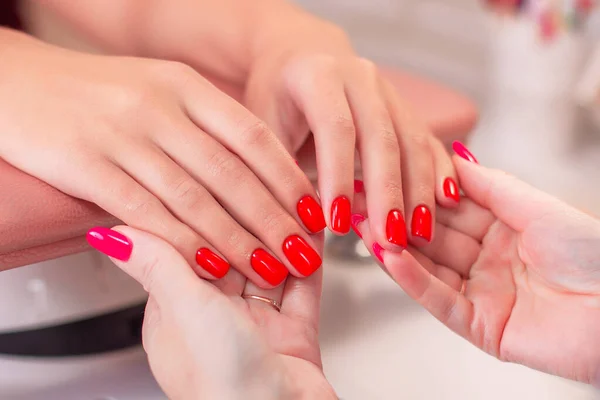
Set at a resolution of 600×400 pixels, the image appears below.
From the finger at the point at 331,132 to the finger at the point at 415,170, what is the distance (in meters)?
0.06

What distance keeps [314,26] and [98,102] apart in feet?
0.98

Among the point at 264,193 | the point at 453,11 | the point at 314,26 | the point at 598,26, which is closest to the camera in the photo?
the point at 264,193

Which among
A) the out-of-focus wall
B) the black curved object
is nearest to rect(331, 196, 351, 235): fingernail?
the black curved object

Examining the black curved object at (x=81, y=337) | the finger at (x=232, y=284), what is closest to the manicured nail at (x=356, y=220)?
the finger at (x=232, y=284)

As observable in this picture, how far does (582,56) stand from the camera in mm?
1058

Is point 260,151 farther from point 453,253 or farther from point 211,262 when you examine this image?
point 453,253

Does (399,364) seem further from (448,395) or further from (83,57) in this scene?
(83,57)

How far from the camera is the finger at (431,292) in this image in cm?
54

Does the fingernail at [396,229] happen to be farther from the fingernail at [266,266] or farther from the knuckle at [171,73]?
the knuckle at [171,73]

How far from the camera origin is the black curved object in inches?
23.1

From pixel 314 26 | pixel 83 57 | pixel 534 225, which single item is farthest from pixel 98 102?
pixel 534 225

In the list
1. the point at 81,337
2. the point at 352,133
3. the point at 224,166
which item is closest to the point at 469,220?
the point at 352,133

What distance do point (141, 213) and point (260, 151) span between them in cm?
11

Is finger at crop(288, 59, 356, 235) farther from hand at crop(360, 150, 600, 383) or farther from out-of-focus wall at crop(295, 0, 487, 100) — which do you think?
out-of-focus wall at crop(295, 0, 487, 100)
